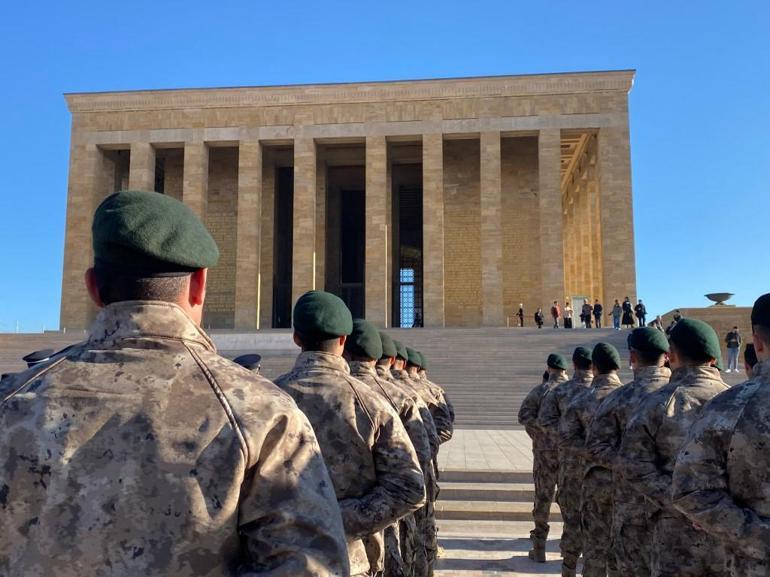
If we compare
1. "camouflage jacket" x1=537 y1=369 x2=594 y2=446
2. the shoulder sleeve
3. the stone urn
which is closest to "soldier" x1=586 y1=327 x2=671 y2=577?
the shoulder sleeve

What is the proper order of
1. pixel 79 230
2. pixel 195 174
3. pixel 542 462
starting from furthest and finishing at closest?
pixel 79 230 < pixel 195 174 < pixel 542 462

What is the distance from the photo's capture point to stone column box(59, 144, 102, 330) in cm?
2931

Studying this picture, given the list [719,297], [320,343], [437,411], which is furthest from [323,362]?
[719,297]

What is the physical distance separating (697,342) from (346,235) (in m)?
32.5

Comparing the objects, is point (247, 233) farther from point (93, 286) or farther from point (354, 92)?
point (93, 286)

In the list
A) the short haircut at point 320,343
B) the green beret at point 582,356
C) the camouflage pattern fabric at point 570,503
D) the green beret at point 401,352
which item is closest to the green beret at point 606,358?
the camouflage pattern fabric at point 570,503

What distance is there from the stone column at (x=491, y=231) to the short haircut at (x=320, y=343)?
25890 millimetres

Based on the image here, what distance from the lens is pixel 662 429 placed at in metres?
3.57

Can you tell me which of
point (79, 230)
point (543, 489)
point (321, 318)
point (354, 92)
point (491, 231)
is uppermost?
point (354, 92)

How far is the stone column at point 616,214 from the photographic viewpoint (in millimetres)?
27828

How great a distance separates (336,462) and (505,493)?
614 centimetres

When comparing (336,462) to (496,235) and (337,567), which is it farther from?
(496,235)

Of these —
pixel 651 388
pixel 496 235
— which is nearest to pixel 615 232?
pixel 496 235

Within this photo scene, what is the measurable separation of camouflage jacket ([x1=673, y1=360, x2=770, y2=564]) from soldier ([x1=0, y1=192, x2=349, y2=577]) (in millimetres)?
1613
